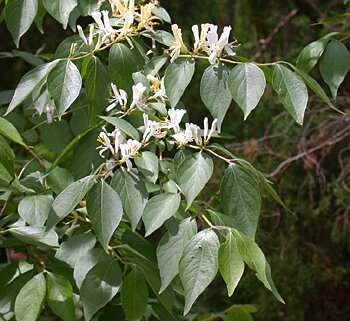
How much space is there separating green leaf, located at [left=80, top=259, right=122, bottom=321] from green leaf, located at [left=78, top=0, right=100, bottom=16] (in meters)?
0.39

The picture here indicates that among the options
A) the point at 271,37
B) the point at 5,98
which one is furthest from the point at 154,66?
the point at 271,37

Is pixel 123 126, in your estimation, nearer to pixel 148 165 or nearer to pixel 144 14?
pixel 148 165

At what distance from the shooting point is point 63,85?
96cm

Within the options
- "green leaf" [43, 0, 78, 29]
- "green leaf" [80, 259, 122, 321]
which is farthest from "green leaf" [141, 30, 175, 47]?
"green leaf" [80, 259, 122, 321]

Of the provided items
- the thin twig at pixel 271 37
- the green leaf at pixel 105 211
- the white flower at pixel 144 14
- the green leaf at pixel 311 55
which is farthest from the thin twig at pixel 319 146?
the green leaf at pixel 105 211

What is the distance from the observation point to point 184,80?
950mm

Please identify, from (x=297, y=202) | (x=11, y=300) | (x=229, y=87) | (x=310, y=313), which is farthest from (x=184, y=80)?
(x=310, y=313)

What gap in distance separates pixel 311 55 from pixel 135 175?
420 millimetres

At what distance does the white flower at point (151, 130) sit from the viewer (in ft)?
3.08

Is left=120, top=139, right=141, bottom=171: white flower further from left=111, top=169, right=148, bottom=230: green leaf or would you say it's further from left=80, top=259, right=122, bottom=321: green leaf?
left=80, top=259, right=122, bottom=321: green leaf

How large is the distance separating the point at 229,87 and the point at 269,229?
1722 mm

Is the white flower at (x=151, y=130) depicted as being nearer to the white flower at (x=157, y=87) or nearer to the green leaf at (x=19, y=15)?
the white flower at (x=157, y=87)

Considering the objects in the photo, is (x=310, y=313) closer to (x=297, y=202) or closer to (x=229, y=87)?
(x=297, y=202)

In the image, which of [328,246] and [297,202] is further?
[328,246]
